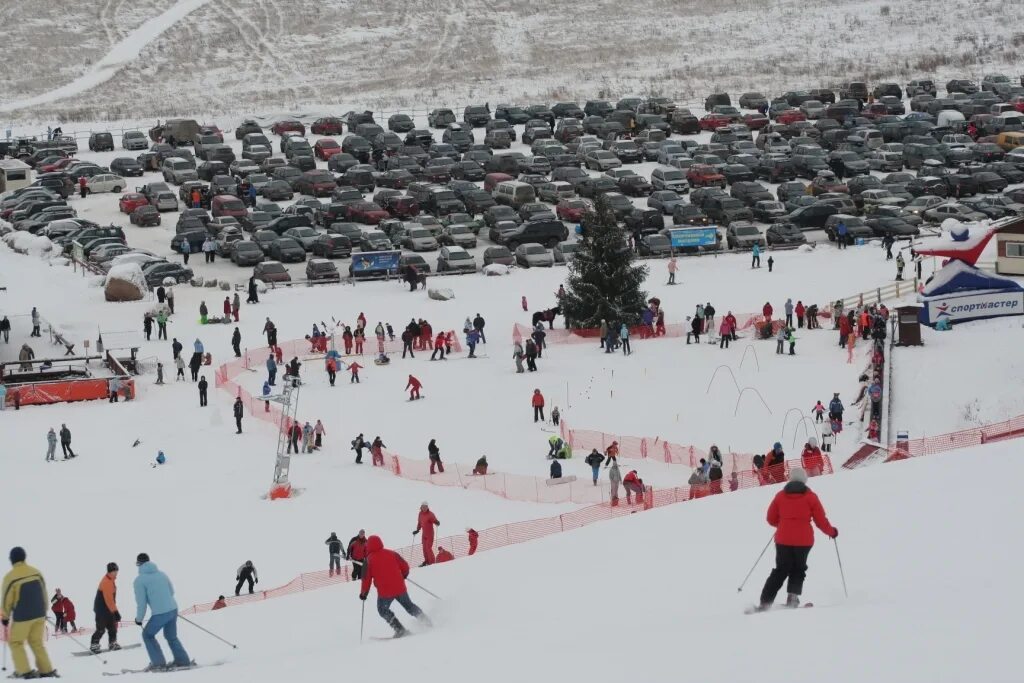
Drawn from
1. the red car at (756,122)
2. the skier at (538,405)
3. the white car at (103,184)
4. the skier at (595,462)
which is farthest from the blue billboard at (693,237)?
the red car at (756,122)

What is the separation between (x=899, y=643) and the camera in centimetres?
1181

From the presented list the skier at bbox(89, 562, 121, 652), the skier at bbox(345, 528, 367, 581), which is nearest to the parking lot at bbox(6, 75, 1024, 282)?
the skier at bbox(345, 528, 367, 581)

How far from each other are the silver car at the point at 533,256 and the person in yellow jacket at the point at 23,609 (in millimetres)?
37788

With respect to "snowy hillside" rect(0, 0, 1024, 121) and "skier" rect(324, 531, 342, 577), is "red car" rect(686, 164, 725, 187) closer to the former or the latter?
"snowy hillside" rect(0, 0, 1024, 121)

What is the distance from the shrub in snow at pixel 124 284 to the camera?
4609 cm

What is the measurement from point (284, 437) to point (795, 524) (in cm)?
2020

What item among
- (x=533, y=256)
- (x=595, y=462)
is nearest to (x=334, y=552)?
(x=595, y=462)

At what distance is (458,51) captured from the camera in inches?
4129

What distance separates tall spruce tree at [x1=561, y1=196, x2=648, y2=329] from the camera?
40781 millimetres

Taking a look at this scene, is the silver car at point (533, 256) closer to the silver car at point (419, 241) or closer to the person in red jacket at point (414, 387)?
the silver car at point (419, 241)

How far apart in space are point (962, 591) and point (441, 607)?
188 inches

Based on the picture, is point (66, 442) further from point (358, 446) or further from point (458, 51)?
point (458, 51)

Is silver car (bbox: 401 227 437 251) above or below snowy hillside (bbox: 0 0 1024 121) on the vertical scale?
below

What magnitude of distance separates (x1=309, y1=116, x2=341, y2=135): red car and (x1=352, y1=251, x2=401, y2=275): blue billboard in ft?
96.9
